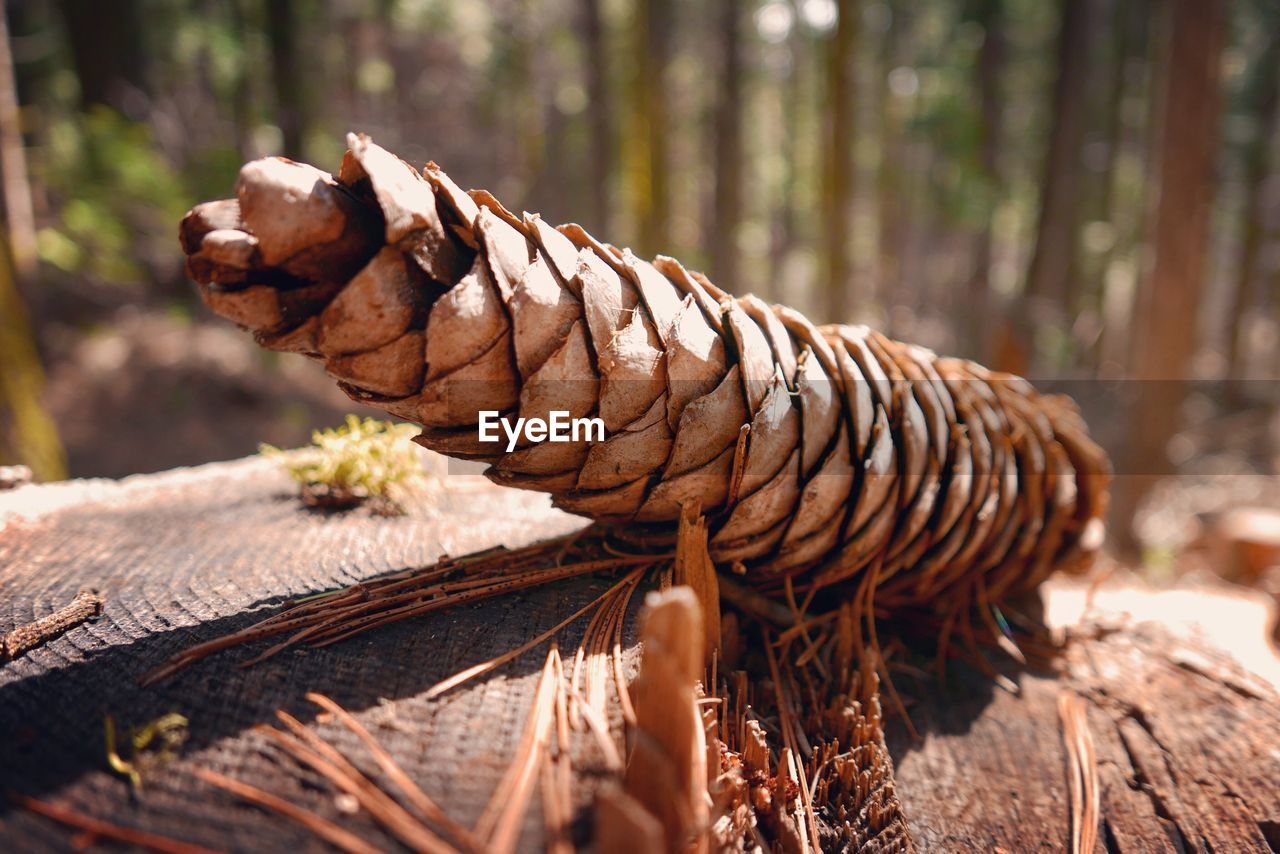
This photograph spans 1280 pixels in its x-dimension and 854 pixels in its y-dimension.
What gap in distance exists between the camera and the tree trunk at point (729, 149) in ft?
32.8

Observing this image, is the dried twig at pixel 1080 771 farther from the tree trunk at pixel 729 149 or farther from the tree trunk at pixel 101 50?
the tree trunk at pixel 101 50

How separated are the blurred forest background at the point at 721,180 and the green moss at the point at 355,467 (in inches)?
146

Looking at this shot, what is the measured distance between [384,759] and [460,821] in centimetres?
15

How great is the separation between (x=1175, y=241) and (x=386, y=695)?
6.84 meters

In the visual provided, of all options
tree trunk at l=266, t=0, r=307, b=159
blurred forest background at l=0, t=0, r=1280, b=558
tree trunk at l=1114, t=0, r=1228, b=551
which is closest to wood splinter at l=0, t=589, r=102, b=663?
blurred forest background at l=0, t=0, r=1280, b=558

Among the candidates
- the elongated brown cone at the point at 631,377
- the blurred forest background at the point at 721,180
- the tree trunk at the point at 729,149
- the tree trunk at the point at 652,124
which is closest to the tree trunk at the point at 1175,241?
the blurred forest background at the point at 721,180

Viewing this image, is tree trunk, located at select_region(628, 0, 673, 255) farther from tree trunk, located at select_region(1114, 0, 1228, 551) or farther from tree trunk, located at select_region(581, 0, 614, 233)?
tree trunk, located at select_region(1114, 0, 1228, 551)

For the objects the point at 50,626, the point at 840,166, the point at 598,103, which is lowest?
the point at 50,626

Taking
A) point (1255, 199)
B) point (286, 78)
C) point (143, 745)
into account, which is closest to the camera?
point (143, 745)

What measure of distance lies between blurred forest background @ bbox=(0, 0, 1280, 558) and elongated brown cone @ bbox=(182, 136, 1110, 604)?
14.6ft

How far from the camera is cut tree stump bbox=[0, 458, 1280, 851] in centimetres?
97

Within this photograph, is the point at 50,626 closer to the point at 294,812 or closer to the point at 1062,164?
the point at 294,812

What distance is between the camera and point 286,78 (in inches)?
295

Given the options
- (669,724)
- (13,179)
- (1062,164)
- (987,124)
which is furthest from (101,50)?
(987,124)
